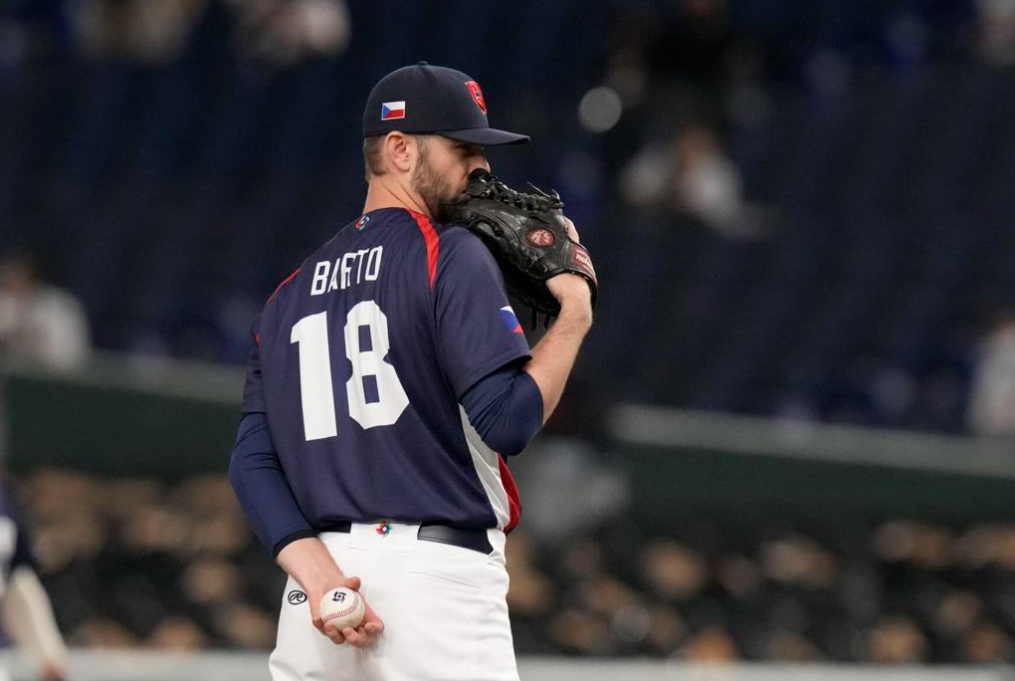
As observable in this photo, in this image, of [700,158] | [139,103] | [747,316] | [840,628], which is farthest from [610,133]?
[840,628]

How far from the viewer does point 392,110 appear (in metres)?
3.11

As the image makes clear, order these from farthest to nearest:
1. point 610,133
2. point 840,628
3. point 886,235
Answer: point 610,133
point 886,235
point 840,628

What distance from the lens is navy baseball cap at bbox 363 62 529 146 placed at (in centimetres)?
308

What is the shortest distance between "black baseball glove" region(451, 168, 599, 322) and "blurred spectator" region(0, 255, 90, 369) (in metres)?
7.09

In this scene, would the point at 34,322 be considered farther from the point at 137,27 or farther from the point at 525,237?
the point at 525,237

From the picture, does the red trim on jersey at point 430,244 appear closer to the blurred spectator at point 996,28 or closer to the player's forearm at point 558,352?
the player's forearm at point 558,352

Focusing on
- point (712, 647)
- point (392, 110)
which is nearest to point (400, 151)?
point (392, 110)

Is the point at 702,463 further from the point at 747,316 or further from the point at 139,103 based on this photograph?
the point at 139,103

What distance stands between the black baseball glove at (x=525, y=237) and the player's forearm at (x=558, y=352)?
0.07 meters

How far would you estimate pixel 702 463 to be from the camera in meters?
9.75

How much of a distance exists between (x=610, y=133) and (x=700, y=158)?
70 centimetres

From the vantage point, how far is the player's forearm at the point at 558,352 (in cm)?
286

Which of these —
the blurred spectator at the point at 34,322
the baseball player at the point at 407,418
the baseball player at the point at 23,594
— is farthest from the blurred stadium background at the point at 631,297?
the baseball player at the point at 407,418

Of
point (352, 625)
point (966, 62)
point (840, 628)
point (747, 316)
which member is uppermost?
point (966, 62)
